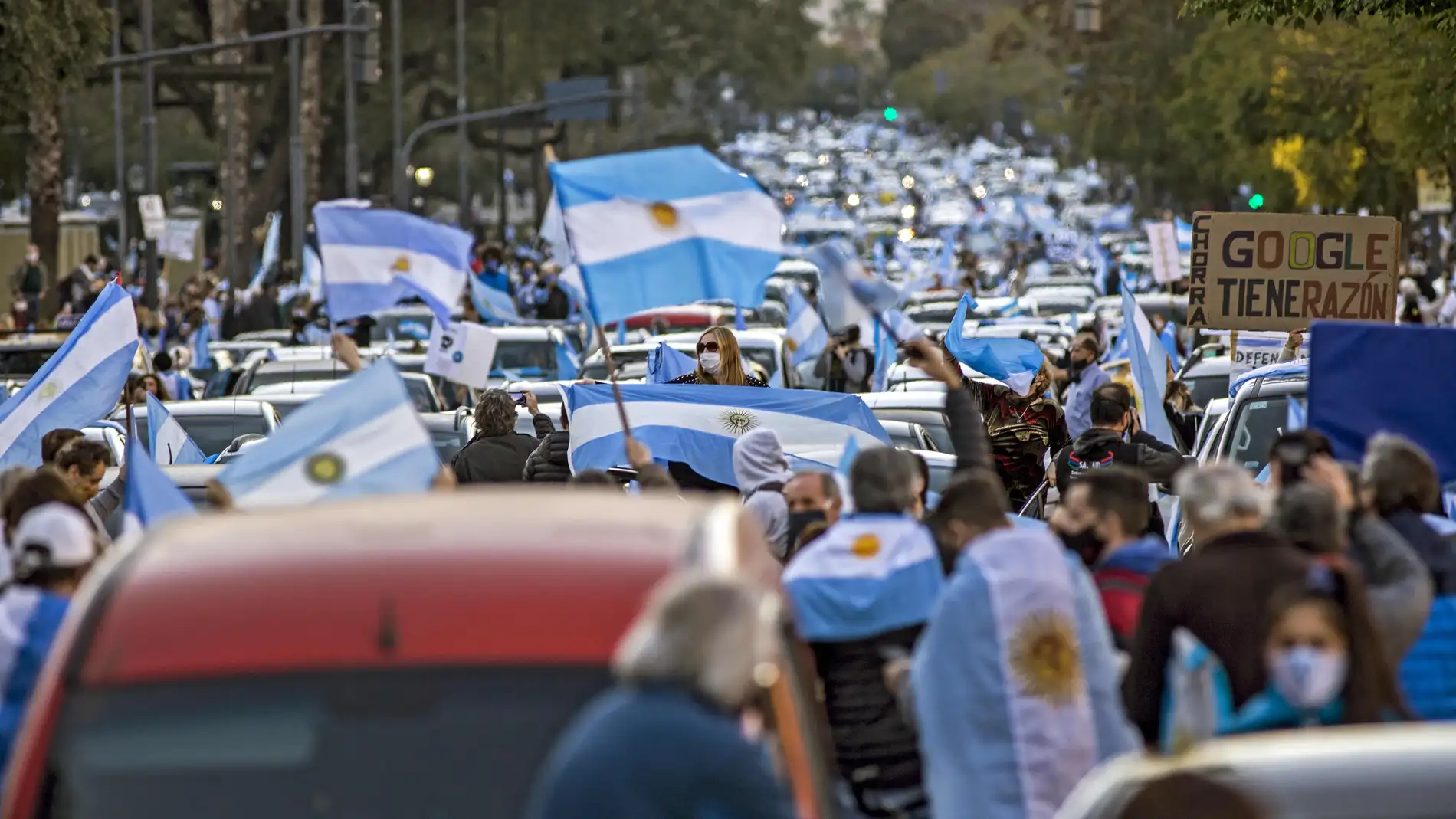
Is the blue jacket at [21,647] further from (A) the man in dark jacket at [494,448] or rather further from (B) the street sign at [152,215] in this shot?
(B) the street sign at [152,215]

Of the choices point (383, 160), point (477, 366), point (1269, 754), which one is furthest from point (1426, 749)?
point (383, 160)

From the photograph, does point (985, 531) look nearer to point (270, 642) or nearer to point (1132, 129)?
point (270, 642)

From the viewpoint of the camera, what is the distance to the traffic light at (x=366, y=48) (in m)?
41.9

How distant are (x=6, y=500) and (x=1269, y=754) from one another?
13.9 feet

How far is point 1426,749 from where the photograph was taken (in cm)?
466

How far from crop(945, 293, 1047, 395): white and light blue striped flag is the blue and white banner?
9.73m

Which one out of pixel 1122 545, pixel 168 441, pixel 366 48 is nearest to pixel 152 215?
pixel 366 48

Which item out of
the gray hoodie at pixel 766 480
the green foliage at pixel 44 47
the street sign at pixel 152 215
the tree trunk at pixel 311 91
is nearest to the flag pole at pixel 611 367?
the gray hoodie at pixel 766 480

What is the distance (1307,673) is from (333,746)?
2.09 meters

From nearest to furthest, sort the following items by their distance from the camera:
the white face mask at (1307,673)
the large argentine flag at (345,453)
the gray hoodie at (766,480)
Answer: the white face mask at (1307,673) → the large argentine flag at (345,453) → the gray hoodie at (766,480)

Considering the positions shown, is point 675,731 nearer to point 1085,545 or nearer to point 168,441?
point 1085,545

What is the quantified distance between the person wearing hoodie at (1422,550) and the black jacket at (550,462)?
234 inches

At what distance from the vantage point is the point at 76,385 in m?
12.8

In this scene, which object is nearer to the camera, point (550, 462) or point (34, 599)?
point (34, 599)
